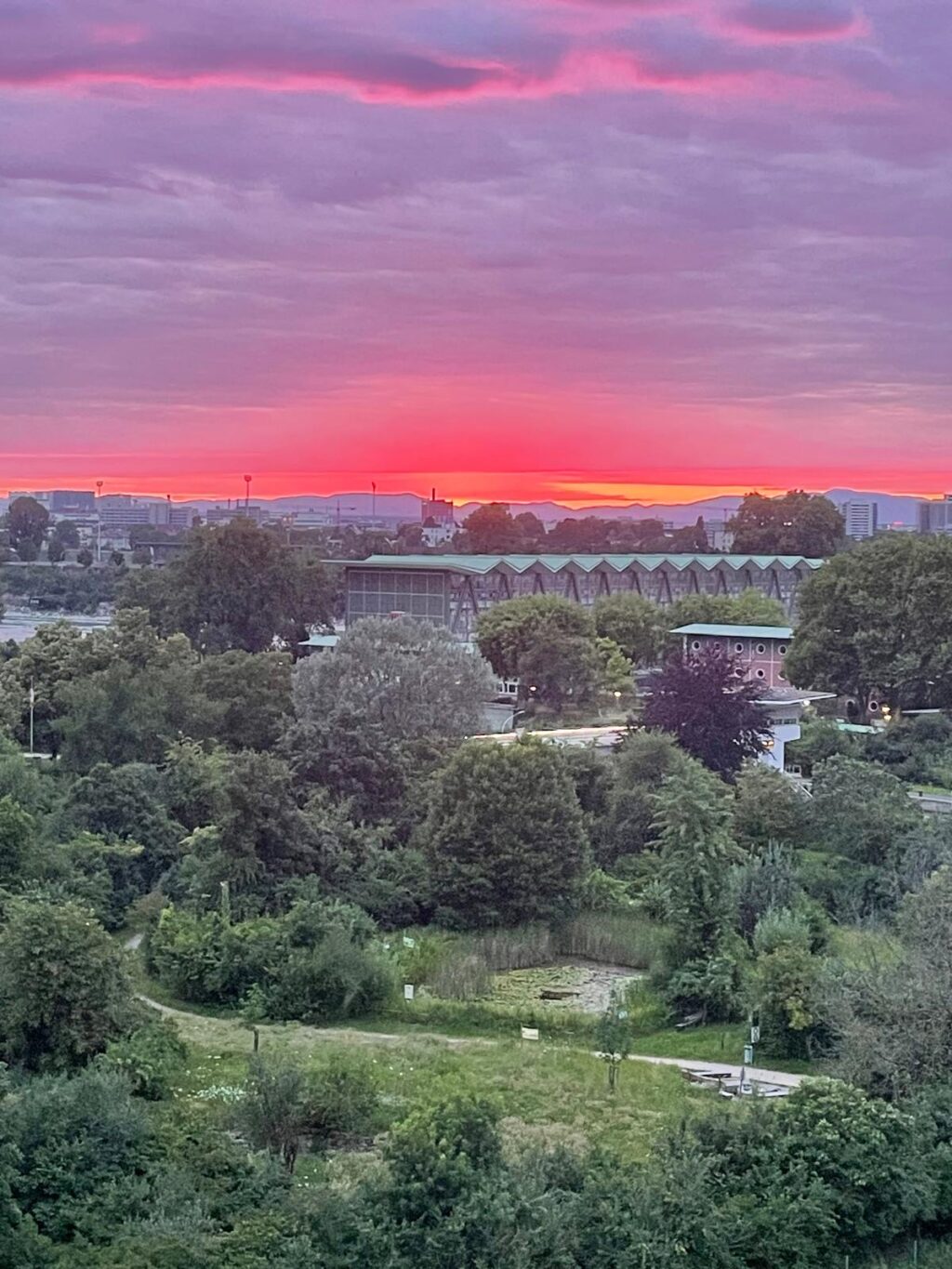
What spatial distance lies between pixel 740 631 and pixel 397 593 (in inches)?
397

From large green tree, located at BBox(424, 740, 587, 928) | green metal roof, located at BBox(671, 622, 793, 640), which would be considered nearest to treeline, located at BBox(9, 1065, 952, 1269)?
large green tree, located at BBox(424, 740, 587, 928)

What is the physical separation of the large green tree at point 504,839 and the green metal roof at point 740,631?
19.1m

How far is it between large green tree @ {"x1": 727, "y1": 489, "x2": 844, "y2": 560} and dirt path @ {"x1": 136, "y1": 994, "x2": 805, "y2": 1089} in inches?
2029

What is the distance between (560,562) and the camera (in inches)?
2037

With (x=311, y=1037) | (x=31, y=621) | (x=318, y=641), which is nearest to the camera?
(x=311, y=1037)

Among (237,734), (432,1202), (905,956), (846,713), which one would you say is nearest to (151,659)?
(237,734)

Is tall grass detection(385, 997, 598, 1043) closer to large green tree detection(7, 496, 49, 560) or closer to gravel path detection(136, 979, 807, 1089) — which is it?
gravel path detection(136, 979, 807, 1089)

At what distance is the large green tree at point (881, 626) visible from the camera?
34906 millimetres

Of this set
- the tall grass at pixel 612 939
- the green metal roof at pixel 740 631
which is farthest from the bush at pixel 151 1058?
the green metal roof at pixel 740 631

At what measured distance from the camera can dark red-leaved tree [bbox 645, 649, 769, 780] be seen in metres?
26.8

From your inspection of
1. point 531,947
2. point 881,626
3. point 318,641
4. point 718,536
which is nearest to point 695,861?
point 531,947

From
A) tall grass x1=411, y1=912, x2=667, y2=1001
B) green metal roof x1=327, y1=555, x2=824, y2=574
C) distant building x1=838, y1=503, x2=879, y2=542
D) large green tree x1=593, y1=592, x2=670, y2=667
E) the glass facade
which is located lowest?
tall grass x1=411, y1=912, x2=667, y2=1001

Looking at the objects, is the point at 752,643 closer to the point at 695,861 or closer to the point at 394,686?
the point at 394,686

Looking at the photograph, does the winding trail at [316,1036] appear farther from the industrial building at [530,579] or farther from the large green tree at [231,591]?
the industrial building at [530,579]
